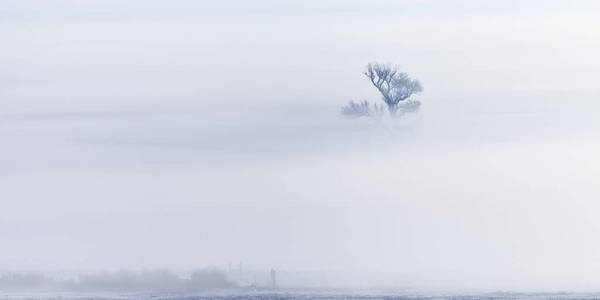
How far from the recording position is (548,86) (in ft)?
267

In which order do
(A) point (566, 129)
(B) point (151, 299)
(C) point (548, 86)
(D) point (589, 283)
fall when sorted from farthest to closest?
(C) point (548, 86), (A) point (566, 129), (D) point (589, 283), (B) point (151, 299)

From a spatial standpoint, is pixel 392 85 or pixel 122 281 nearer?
pixel 122 281

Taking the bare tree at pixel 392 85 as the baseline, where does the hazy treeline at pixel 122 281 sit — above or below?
below

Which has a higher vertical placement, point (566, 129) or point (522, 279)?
point (566, 129)

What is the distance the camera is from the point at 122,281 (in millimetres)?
48094

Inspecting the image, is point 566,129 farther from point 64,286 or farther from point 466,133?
point 64,286

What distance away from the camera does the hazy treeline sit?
4741 centimetres

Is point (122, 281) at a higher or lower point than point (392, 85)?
lower

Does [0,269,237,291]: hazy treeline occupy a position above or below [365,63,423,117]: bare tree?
below

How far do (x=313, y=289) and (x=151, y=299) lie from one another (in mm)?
4540

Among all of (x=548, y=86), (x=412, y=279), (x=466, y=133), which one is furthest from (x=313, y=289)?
(x=548, y=86)

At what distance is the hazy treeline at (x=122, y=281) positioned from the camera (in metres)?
47.4

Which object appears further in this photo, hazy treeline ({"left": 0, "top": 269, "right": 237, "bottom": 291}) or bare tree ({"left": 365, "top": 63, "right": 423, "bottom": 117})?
bare tree ({"left": 365, "top": 63, "right": 423, "bottom": 117})

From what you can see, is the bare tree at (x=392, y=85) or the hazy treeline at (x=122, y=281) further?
the bare tree at (x=392, y=85)
